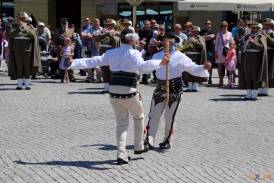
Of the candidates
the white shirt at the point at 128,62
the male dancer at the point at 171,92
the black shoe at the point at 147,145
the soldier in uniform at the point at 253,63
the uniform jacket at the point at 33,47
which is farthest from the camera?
the uniform jacket at the point at 33,47

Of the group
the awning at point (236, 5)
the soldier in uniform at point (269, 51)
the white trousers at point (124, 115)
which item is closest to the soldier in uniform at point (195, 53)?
the soldier in uniform at point (269, 51)

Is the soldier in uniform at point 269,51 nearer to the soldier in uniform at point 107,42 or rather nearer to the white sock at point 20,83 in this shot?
the soldier in uniform at point 107,42

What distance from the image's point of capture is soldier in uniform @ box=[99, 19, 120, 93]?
48.6 feet

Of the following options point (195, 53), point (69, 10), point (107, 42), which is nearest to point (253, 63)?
point (195, 53)

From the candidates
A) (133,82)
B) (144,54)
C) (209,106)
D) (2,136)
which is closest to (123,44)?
(133,82)

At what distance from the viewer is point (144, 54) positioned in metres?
17.7

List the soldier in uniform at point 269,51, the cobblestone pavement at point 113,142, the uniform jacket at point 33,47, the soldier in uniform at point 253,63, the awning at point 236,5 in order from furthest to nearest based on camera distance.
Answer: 1. the awning at point 236,5
2. the uniform jacket at point 33,47
3. the soldier in uniform at point 269,51
4. the soldier in uniform at point 253,63
5. the cobblestone pavement at point 113,142

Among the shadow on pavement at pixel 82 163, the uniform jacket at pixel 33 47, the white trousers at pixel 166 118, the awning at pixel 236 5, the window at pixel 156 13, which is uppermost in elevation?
the window at pixel 156 13

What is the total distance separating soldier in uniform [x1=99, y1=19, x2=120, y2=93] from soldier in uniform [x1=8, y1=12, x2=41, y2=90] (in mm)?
1697

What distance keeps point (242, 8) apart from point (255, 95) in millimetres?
6771

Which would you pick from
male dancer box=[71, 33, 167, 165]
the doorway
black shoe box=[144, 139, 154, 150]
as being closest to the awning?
the doorway

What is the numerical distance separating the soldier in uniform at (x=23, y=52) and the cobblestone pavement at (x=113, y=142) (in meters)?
1.14

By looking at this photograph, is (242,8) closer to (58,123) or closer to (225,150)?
(58,123)

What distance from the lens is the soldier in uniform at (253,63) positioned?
14.0m
